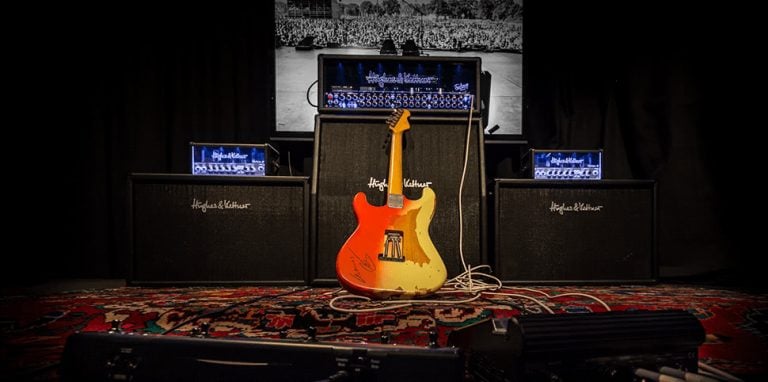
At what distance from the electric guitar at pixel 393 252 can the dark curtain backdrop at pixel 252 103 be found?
3.02 feet

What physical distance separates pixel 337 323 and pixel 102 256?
161 cm

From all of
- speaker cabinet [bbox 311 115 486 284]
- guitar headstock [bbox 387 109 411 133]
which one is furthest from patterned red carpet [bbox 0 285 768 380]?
guitar headstock [bbox 387 109 411 133]

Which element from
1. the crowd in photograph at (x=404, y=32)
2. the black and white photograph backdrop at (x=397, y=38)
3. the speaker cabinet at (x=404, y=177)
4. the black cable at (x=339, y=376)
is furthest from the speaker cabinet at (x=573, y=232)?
the black cable at (x=339, y=376)

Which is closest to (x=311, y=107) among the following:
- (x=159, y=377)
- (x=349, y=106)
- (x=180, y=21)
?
(x=349, y=106)

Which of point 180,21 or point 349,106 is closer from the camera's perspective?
point 349,106

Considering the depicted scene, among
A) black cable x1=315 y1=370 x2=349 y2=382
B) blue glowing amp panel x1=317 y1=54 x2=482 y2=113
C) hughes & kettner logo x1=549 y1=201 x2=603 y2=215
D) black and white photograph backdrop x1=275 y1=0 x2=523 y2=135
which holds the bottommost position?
black cable x1=315 y1=370 x2=349 y2=382

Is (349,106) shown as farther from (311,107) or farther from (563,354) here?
(563,354)

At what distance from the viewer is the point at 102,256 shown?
200 centimetres

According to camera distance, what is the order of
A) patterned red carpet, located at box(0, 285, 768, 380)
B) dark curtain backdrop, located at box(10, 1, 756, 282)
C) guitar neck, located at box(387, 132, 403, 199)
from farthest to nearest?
1. dark curtain backdrop, located at box(10, 1, 756, 282)
2. guitar neck, located at box(387, 132, 403, 199)
3. patterned red carpet, located at box(0, 285, 768, 380)

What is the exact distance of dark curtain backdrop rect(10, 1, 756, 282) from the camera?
1.99 metres

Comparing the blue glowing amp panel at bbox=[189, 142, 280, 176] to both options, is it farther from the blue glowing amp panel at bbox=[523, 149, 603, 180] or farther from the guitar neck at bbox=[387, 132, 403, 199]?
the blue glowing amp panel at bbox=[523, 149, 603, 180]

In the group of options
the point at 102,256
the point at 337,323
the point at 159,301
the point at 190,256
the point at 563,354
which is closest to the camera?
the point at 563,354

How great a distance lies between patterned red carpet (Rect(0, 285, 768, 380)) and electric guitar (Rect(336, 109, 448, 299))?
9 centimetres

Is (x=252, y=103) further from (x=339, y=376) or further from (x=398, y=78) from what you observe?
(x=339, y=376)
